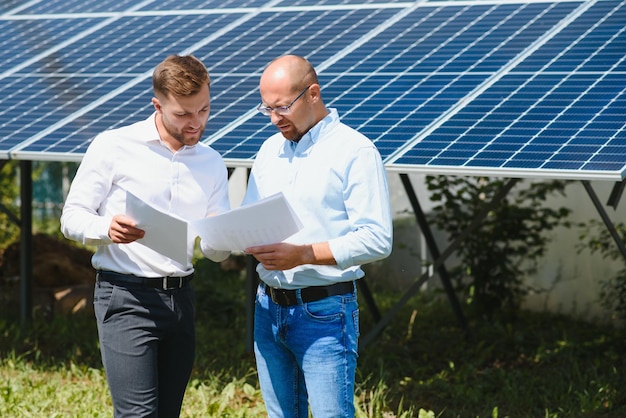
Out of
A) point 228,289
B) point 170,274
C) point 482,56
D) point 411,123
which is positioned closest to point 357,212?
point 170,274

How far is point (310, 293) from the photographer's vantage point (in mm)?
3750

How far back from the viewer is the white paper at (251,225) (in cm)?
350

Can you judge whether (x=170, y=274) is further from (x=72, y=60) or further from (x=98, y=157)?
(x=72, y=60)

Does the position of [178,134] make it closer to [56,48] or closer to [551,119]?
[551,119]

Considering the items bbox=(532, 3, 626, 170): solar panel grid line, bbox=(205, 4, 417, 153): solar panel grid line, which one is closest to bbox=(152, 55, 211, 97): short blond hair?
bbox=(532, 3, 626, 170): solar panel grid line

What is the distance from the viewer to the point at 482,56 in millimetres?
6789

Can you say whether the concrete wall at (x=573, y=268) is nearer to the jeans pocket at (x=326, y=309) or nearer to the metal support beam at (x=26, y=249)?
the metal support beam at (x=26, y=249)

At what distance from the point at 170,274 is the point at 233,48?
13.4 feet

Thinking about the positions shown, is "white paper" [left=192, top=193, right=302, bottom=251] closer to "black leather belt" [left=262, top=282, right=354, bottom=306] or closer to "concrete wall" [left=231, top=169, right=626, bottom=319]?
"black leather belt" [left=262, top=282, right=354, bottom=306]

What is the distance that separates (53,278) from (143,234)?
21.6 feet

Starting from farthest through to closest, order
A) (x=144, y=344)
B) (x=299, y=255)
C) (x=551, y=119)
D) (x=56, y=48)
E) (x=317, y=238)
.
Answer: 1. (x=56, y=48)
2. (x=551, y=119)
3. (x=144, y=344)
4. (x=317, y=238)
5. (x=299, y=255)

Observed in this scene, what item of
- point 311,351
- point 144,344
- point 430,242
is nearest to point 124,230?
point 144,344

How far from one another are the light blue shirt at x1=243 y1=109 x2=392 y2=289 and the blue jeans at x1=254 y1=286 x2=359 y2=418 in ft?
0.34

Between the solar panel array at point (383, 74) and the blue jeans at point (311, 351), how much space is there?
1.62 m
